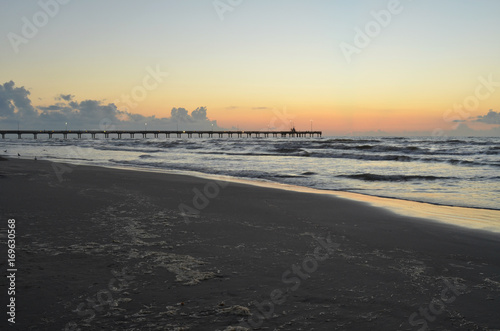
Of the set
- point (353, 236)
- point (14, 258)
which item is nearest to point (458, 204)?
point (353, 236)

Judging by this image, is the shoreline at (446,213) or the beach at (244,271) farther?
the shoreline at (446,213)

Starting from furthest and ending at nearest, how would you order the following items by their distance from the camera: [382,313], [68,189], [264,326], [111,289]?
[68,189] → [111,289] → [382,313] → [264,326]

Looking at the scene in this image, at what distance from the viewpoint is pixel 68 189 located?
1016 cm

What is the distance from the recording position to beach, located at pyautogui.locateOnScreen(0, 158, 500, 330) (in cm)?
293

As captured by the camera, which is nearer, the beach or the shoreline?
the beach

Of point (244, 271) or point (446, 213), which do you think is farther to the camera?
point (446, 213)

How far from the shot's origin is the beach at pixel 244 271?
9.61 ft

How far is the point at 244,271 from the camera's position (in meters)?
3.92

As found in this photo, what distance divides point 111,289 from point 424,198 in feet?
31.0

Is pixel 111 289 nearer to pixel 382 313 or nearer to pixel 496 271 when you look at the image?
pixel 382 313

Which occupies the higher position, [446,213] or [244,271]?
[244,271]

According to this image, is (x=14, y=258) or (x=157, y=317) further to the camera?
(x=14, y=258)

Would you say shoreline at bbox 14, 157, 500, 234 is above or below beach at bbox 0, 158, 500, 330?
below

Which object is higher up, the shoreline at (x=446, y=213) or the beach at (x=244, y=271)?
the beach at (x=244, y=271)
